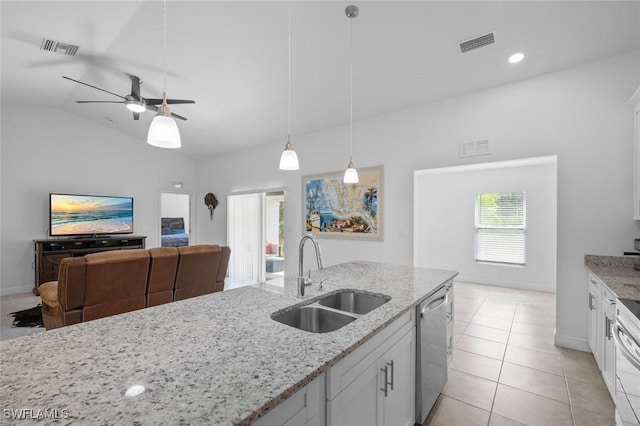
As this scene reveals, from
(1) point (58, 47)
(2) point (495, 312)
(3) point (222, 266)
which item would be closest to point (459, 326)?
(2) point (495, 312)

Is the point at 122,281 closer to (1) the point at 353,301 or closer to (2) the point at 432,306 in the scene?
(1) the point at 353,301

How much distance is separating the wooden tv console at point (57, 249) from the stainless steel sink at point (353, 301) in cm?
557

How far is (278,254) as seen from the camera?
804 centimetres

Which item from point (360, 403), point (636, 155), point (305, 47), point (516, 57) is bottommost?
point (360, 403)

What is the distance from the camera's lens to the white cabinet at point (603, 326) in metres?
1.92

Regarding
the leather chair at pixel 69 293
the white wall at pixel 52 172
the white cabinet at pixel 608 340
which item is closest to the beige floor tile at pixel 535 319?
the white cabinet at pixel 608 340

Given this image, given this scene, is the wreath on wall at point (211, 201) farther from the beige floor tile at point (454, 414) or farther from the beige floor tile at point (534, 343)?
the beige floor tile at point (534, 343)

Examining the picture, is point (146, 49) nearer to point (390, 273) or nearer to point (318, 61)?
point (318, 61)

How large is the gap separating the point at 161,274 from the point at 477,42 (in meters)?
4.08

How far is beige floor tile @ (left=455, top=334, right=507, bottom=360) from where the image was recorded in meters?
2.81

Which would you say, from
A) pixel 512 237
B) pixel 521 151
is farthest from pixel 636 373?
pixel 512 237

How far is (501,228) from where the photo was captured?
5.49 meters

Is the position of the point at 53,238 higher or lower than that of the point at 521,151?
lower

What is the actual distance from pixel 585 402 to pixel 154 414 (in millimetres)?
2886
